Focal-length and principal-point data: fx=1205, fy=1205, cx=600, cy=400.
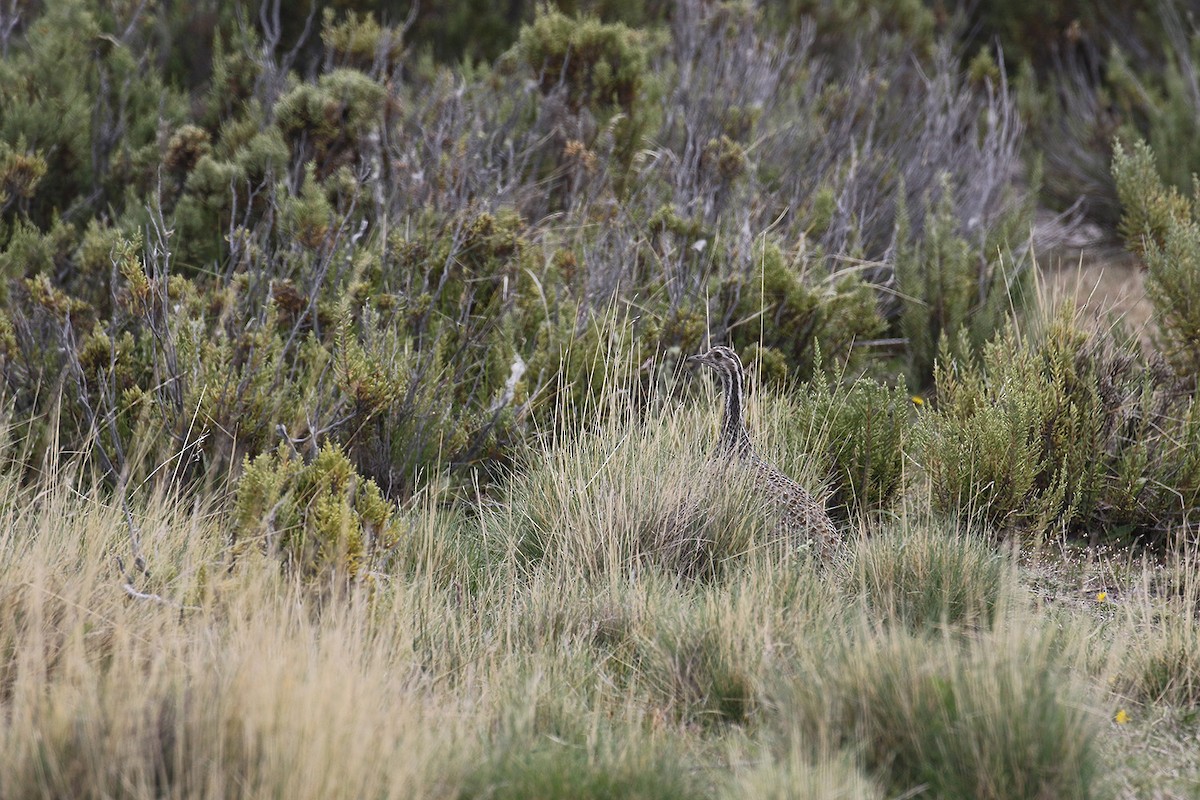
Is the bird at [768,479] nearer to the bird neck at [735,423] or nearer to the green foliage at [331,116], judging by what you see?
the bird neck at [735,423]

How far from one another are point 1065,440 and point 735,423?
4.14ft

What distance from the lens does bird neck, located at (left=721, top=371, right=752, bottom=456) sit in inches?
162

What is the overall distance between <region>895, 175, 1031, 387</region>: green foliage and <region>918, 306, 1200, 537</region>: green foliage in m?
0.99

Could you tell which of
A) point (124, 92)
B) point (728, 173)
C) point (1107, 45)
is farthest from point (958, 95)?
point (124, 92)

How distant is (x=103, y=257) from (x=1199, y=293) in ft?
14.9

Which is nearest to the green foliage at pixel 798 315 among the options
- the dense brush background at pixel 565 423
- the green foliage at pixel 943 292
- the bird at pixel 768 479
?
the dense brush background at pixel 565 423

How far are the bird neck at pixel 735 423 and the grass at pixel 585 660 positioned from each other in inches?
5.9

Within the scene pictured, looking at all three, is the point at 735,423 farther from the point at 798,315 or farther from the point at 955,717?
the point at 955,717

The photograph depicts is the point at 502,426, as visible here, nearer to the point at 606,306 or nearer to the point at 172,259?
the point at 606,306

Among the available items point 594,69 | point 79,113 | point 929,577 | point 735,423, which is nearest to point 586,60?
point 594,69

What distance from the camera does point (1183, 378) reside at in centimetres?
480

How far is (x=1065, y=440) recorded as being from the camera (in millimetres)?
4395

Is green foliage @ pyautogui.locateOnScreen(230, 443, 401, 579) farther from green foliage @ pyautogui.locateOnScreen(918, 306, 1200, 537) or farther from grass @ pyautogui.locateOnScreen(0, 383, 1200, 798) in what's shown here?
green foliage @ pyautogui.locateOnScreen(918, 306, 1200, 537)

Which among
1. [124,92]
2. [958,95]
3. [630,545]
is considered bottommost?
[630,545]
